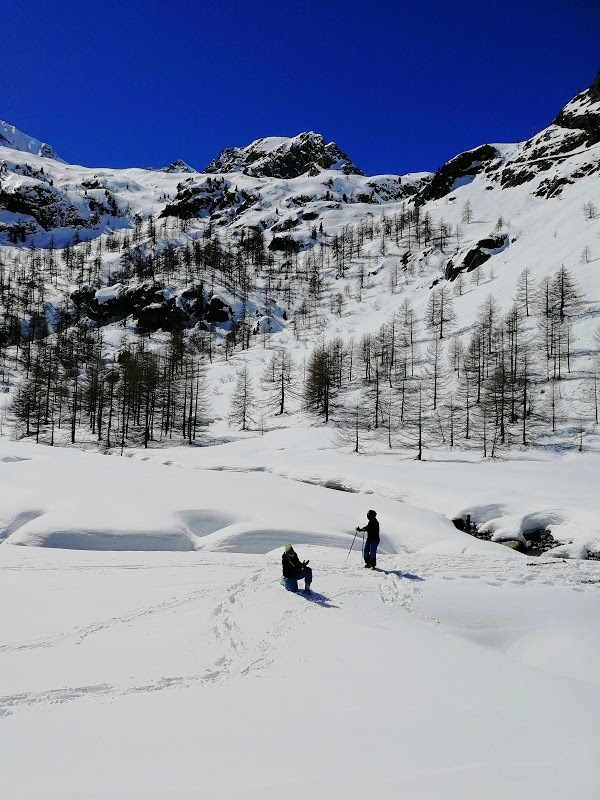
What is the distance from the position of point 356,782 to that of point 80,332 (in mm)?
127398

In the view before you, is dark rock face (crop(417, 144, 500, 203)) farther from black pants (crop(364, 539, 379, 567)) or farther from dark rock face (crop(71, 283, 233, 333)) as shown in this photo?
black pants (crop(364, 539, 379, 567))

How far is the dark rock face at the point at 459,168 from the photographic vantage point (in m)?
180

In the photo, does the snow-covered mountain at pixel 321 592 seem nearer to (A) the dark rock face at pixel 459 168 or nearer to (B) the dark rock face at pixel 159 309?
(B) the dark rock face at pixel 159 309

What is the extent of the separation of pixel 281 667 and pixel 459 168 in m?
213

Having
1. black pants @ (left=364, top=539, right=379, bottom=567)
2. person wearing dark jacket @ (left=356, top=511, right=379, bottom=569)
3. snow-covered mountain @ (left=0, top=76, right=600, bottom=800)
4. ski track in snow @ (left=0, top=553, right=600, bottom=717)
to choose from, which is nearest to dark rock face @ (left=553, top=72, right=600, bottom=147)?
snow-covered mountain @ (left=0, top=76, right=600, bottom=800)

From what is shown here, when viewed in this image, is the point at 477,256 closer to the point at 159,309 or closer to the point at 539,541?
the point at 159,309

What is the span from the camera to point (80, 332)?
378 ft

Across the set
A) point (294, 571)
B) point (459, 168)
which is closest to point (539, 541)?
point (294, 571)

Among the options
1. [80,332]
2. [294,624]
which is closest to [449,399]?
[294,624]

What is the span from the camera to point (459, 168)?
598 feet

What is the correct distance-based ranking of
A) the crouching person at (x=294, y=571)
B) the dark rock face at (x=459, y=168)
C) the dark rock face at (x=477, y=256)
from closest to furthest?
the crouching person at (x=294, y=571), the dark rock face at (x=477, y=256), the dark rock face at (x=459, y=168)

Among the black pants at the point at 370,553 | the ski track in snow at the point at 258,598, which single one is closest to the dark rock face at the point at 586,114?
the ski track in snow at the point at 258,598

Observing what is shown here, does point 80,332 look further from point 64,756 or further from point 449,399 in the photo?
point 64,756

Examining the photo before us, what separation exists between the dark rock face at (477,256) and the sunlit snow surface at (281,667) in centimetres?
9803
